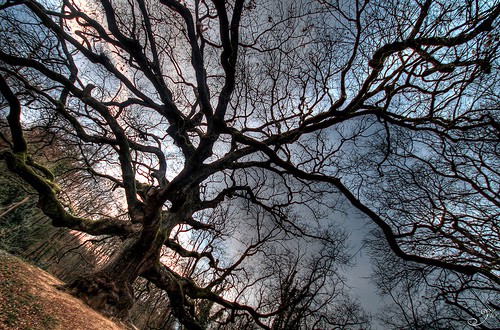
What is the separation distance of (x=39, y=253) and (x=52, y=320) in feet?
63.8

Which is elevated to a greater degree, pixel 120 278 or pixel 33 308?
pixel 120 278

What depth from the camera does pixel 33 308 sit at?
237cm

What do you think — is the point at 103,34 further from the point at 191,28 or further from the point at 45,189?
the point at 45,189

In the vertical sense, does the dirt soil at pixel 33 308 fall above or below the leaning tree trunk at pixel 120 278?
below

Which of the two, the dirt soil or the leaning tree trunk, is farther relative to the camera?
the leaning tree trunk

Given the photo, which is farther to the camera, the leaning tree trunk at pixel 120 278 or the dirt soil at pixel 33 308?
the leaning tree trunk at pixel 120 278

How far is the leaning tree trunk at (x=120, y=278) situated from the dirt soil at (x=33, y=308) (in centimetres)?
42

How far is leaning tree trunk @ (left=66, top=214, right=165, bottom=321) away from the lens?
3.86 meters

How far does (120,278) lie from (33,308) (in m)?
2.17

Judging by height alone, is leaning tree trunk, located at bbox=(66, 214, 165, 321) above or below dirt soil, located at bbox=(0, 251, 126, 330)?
above

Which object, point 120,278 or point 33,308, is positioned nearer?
point 33,308

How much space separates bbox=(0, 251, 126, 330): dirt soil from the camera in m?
2.06

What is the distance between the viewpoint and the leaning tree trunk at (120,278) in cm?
386

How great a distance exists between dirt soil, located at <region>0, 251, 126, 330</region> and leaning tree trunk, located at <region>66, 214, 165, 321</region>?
16.6 inches
